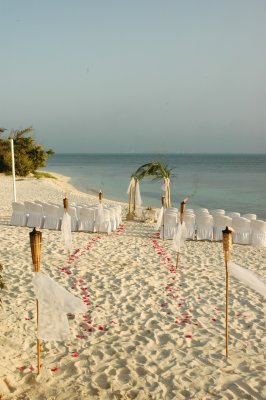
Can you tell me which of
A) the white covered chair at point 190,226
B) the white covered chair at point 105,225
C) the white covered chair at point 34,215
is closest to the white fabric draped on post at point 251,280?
the white covered chair at point 190,226

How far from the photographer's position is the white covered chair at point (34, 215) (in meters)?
13.3

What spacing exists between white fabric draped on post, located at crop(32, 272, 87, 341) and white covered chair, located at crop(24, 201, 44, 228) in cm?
924

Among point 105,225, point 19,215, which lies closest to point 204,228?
point 105,225

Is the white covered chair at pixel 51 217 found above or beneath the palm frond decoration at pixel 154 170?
beneath

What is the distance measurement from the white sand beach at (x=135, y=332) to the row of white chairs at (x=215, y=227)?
2157mm

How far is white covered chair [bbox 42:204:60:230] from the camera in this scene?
13102 mm

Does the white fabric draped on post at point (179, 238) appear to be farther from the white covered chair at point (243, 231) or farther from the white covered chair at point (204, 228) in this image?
the white covered chair at point (243, 231)

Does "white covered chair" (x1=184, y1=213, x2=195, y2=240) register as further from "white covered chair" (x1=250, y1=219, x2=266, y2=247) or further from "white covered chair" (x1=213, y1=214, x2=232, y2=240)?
"white covered chair" (x1=250, y1=219, x2=266, y2=247)

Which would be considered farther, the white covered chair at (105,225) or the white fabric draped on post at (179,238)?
the white covered chair at (105,225)

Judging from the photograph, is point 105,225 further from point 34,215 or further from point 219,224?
point 219,224

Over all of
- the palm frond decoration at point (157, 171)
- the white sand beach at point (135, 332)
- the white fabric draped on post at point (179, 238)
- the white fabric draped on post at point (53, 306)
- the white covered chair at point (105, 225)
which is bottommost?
the white sand beach at point (135, 332)

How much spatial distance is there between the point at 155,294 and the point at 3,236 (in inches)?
222

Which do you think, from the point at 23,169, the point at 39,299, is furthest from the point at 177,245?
the point at 23,169

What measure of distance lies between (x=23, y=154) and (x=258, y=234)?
31717 mm
